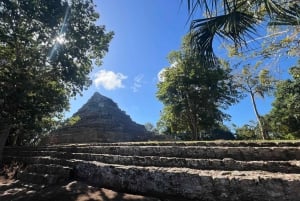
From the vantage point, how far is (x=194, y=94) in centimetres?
2361

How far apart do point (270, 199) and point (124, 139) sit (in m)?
26.2

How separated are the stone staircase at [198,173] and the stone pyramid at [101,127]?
1945 centimetres

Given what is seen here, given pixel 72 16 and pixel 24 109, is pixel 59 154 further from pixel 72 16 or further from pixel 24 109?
pixel 72 16

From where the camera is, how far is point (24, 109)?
493 inches

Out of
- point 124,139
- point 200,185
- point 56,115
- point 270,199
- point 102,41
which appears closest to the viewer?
point 270,199

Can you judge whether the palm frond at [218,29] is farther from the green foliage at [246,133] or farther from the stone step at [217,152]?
the green foliage at [246,133]

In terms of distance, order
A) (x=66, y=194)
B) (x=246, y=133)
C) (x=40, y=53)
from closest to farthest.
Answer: (x=66, y=194) → (x=40, y=53) → (x=246, y=133)

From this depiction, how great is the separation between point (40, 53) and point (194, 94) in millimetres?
14949

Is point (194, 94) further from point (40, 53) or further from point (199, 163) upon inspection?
point (199, 163)

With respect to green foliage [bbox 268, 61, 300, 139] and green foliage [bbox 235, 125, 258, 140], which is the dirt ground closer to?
green foliage [bbox 268, 61, 300, 139]

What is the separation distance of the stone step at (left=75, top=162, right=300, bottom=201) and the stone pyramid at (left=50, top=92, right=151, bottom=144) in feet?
68.1

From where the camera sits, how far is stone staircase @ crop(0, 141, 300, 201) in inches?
153

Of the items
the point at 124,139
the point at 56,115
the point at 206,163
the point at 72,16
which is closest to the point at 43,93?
the point at 72,16

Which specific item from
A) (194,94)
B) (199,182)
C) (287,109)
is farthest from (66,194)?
(287,109)
